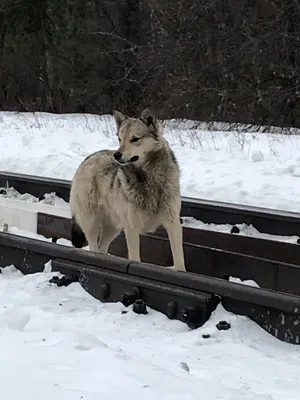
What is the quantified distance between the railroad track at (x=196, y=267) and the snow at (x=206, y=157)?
1.27 m

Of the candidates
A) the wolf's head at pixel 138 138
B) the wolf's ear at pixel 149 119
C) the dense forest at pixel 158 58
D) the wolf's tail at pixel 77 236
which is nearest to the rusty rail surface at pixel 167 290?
the wolf's tail at pixel 77 236

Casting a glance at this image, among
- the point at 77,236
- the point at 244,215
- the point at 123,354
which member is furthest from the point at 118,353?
the point at 244,215

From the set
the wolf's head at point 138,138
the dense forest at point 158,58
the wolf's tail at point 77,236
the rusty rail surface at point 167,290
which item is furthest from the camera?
the dense forest at point 158,58

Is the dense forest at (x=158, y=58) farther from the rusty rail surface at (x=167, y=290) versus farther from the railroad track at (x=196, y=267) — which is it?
the rusty rail surface at (x=167, y=290)

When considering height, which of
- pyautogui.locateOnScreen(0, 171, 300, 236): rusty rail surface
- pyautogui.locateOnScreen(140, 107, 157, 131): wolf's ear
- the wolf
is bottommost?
pyautogui.locateOnScreen(0, 171, 300, 236): rusty rail surface

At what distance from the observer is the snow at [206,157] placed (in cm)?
880

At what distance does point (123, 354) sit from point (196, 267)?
2481 millimetres

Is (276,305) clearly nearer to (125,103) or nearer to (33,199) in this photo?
(33,199)

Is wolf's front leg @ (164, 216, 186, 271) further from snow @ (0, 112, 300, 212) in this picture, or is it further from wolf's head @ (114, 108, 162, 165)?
snow @ (0, 112, 300, 212)

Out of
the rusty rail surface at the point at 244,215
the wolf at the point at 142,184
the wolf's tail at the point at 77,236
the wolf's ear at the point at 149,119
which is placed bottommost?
the wolf's tail at the point at 77,236

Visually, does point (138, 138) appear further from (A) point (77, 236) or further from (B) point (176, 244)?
(A) point (77, 236)

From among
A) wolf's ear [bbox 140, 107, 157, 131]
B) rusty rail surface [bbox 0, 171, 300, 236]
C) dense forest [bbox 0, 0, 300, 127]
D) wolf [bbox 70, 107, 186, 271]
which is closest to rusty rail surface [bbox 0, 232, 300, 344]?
wolf [bbox 70, 107, 186, 271]

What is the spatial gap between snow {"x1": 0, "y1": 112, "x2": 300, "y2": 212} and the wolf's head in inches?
113

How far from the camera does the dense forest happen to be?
53.3 feet
